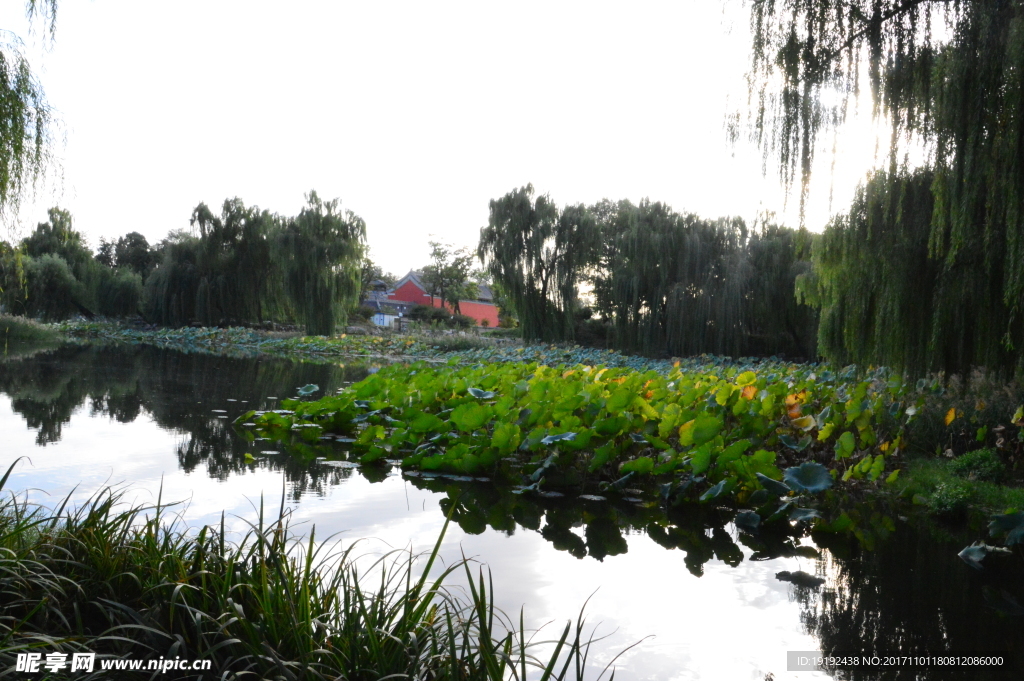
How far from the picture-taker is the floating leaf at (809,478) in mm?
3448

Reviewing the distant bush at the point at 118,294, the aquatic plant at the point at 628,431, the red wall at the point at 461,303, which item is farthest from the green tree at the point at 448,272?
the aquatic plant at the point at 628,431

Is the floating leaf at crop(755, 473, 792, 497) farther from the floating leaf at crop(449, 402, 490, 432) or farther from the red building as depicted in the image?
the red building

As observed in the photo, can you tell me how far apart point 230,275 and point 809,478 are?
26084 millimetres

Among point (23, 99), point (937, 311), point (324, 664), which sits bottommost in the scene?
point (324, 664)

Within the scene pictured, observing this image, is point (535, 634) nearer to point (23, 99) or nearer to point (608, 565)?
point (608, 565)

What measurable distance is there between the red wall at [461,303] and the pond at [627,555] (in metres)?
52.4

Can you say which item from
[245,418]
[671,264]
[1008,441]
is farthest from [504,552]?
[671,264]

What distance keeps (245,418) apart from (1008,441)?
5.68m

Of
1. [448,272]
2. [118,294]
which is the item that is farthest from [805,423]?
[448,272]

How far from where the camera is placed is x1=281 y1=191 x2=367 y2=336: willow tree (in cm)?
2338

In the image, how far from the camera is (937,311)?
15.0 feet

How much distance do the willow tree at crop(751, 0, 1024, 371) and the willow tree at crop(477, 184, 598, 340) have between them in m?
15.8

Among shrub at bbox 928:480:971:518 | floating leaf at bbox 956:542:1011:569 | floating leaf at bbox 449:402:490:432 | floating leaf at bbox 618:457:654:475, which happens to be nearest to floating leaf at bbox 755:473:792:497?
floating leaf at bbox 618:457:654:475

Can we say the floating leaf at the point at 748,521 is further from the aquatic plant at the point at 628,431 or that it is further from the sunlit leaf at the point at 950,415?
A: the sunlit leaf at the point at 950,415
